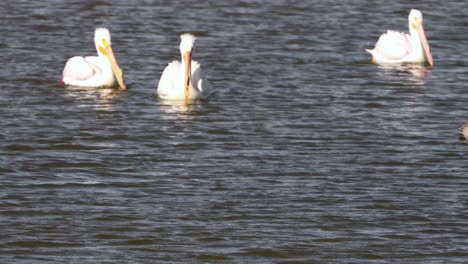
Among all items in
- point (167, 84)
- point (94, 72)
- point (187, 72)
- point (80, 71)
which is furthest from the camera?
point (94, 72)

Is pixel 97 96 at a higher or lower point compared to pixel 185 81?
lower

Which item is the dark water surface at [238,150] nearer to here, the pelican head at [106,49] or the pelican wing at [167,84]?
the pelican wing at [167,84]

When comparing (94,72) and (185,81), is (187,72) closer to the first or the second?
(185,81)

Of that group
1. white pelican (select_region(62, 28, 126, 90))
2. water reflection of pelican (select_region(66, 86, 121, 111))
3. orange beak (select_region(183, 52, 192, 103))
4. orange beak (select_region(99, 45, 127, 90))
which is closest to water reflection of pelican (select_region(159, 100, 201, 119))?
orange beak (select_region(183, 52, 192, 103))

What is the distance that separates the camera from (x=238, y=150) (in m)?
13.7

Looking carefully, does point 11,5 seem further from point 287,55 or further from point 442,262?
point 442,262

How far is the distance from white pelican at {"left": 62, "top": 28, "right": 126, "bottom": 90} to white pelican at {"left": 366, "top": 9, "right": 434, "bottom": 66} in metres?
3.92

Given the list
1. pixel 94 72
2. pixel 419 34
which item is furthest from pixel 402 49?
Result: pixel 94 72

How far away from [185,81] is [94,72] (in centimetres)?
162

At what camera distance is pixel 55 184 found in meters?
A: 12.1

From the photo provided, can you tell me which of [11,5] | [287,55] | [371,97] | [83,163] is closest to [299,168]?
[83,163]

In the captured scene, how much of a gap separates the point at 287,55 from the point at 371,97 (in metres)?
3.17

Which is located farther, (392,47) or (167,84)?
(392,47)

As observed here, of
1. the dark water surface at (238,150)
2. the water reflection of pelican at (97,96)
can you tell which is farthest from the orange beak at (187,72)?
the water reflection of pelican at (97,96)
